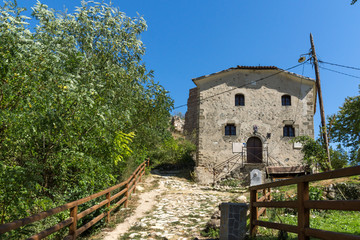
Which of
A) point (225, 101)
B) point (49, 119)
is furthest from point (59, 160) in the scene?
point (225, 101)

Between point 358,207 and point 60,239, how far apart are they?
20.9 feet

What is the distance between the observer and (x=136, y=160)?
45.0ft

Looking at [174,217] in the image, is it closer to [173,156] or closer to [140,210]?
[140,210]

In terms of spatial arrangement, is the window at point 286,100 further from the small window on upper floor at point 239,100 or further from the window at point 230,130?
the window at point 230,130

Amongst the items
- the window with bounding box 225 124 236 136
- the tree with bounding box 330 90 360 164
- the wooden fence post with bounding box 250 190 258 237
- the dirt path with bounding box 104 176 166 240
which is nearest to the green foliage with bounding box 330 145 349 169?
the tree with bounding box 330 90 360 164

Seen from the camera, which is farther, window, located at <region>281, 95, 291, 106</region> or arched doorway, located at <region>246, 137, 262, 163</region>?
window, located at <region>281, 95, 291, 106</region>

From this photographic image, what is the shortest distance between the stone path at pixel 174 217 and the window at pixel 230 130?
261 inches

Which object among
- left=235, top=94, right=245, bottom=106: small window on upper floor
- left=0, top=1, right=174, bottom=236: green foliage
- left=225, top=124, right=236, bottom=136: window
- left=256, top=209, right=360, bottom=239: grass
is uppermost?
left=235, top=94, right=245, bottom=106: small window on upper floor

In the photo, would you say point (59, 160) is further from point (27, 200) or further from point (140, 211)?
point (140, 211)

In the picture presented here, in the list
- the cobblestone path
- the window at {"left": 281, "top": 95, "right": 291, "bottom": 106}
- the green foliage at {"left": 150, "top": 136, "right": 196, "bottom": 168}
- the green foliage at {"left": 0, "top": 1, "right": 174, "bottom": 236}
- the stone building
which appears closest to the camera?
the green foliage at {"left": 0, "top": 1, "right": 174, "bottom": 236}

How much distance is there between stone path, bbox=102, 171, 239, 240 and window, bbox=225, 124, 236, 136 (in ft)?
21.7

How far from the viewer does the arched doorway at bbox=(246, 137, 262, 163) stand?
56.9 feet

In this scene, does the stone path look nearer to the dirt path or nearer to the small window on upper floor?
the dirt path

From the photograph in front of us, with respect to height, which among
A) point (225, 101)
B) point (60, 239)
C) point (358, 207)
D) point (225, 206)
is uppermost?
point (225, 101)
